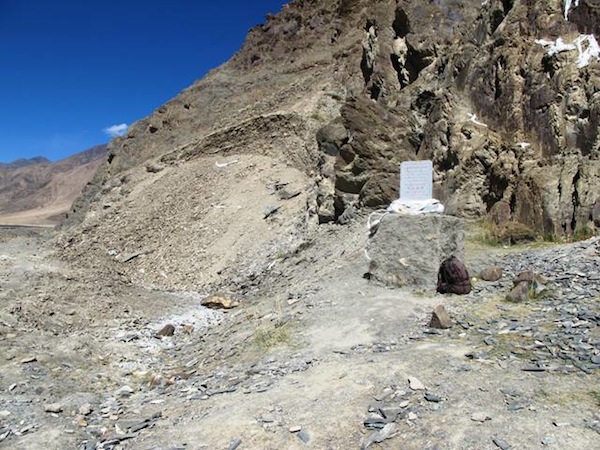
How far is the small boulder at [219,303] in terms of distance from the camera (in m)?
10.5

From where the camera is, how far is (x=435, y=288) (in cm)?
756

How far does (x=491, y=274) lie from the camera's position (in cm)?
756

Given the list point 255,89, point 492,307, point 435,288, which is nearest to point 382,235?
point 435,288

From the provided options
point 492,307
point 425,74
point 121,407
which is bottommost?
point 121,407

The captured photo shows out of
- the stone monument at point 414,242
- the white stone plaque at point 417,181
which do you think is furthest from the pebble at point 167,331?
the white stone plaque at point 417,181

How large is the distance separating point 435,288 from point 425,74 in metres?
8.65

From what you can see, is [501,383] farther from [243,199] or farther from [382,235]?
[243,199]

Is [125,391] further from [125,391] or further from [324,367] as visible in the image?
[324,367]

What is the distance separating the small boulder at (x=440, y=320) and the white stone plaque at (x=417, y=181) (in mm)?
2651

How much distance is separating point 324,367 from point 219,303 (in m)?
5.64

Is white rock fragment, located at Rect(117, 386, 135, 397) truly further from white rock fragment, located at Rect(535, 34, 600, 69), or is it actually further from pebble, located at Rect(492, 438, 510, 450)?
white rock fragment, located at Rect(535, 34, 600, 69)

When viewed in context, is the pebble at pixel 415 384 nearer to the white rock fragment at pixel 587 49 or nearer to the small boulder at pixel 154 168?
the white rock fragment at pixel 587 49

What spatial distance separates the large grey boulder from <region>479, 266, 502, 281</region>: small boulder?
0.57 metres

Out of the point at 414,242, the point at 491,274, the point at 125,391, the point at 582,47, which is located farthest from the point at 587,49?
the point at 125,391
